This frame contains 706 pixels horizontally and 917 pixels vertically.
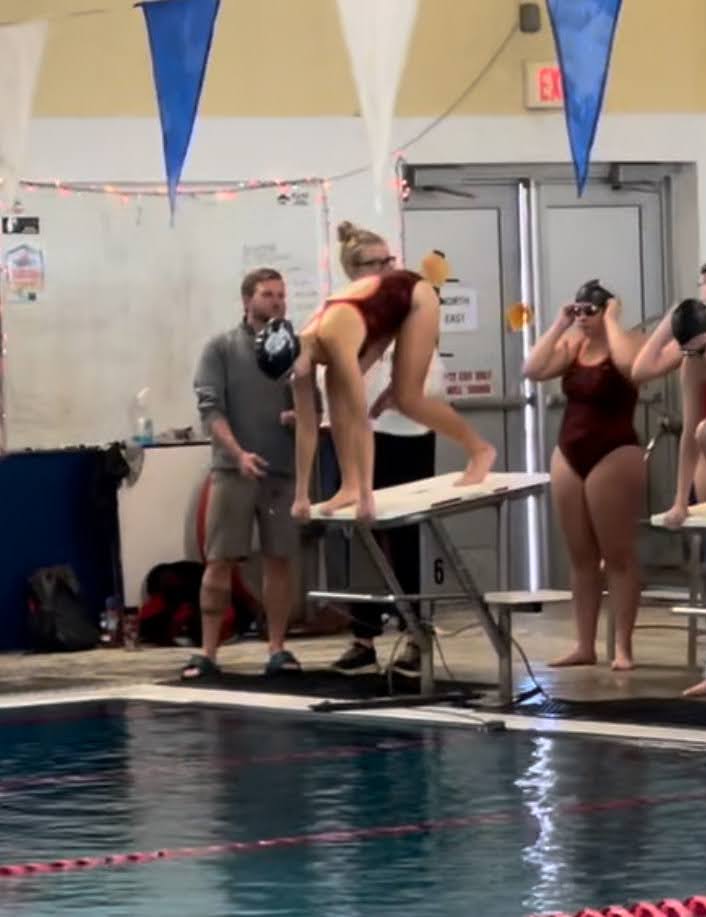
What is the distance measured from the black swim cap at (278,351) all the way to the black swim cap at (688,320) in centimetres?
124

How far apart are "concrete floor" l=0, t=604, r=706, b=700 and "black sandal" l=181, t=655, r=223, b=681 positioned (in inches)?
8.8

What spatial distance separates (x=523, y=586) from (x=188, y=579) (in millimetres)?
2015

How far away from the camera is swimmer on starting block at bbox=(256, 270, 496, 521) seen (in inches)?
292

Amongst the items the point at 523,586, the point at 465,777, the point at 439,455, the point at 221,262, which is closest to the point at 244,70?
the point at 221,262

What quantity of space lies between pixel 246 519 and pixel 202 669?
58 centimetres

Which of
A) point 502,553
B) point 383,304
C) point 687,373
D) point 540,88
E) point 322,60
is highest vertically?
point 322,60

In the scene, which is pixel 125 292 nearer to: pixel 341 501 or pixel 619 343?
pixel 619 343

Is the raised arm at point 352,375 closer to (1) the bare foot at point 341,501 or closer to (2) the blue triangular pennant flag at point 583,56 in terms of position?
(1) the bare foot at point 341,501

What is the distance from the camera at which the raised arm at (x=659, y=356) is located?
753 centimetres

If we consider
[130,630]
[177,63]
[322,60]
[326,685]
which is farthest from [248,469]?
[322,60]

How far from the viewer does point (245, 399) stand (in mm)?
8555

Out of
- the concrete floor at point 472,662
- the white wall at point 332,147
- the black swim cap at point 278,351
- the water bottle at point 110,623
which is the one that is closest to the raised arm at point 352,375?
the black swim cap at point 278,351

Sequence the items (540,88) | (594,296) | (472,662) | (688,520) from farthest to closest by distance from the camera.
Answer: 1. (540,88)
2. (472,662)
3. (594,296)
4. (688,520)

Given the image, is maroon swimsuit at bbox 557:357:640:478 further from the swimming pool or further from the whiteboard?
the whiteboard
